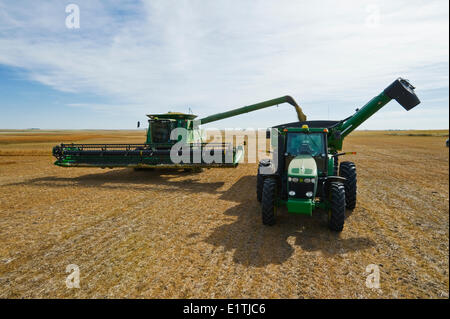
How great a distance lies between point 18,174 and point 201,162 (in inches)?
387

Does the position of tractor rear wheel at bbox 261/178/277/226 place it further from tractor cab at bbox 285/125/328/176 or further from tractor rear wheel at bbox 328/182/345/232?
tractor rear wheel at bbox 328/182/345/232

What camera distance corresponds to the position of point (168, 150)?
38.1 ft

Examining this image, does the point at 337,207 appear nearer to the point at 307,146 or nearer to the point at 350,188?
the point at 307,146

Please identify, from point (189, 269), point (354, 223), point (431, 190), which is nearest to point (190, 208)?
point (189, 269)

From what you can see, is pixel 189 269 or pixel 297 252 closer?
pixel 189 269

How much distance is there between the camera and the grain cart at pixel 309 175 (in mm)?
5746

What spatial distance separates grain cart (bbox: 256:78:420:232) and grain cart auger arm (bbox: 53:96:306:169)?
11.4 ft

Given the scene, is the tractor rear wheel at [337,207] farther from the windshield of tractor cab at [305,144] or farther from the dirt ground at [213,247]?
the windshield of tractor cab at [305,144]

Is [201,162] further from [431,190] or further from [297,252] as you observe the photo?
[431,190]

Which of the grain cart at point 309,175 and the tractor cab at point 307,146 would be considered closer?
the grain cart at point 309,175

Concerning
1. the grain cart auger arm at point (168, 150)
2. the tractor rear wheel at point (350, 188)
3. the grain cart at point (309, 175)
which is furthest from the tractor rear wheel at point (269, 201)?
the grain cart auger arm at point (168, 150)

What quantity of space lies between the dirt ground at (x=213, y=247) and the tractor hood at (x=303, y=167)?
4.57 feet
